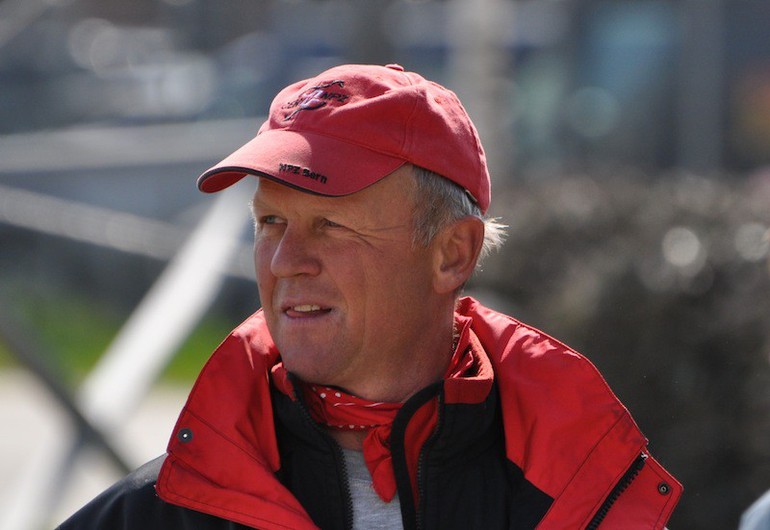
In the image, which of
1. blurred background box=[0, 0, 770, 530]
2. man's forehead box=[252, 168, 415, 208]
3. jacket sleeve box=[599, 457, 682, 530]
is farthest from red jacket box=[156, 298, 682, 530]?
blurred background box=[0, 0, 770, 530]

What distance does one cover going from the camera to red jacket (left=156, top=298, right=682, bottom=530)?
7.27ft

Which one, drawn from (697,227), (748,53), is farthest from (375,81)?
(748,53)

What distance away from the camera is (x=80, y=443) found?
5172 mm

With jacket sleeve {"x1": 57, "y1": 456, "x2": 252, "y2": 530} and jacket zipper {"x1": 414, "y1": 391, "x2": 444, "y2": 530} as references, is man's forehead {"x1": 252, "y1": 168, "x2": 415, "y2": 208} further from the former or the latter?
jacket sleeve {"x1": 57, "y1": 456, "x2": 252, "y2": 530}

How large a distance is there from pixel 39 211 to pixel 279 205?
6858 mm

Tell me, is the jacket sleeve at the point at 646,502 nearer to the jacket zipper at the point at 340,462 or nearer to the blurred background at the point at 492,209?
the jacket zipper at the point at 340,462

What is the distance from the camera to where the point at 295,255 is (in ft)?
7.65

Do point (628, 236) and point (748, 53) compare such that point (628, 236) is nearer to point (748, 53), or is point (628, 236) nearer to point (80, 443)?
point (80, 443)

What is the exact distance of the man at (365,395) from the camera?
2.28m

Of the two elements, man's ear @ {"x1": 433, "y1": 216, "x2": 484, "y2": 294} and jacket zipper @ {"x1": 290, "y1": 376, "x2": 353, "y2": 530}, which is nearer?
jacket zipper @ {"x1": 290, "y1": 376, "x2": 353, "y2": 530}

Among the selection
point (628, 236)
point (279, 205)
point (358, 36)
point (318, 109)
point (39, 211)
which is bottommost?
point (39, 211)

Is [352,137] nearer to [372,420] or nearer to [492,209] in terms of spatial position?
[372,420]

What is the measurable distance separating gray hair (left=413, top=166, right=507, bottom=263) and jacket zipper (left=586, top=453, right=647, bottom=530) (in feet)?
1.99

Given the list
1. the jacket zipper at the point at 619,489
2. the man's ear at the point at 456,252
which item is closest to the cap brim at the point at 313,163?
the man's ear at the point at 456,252
